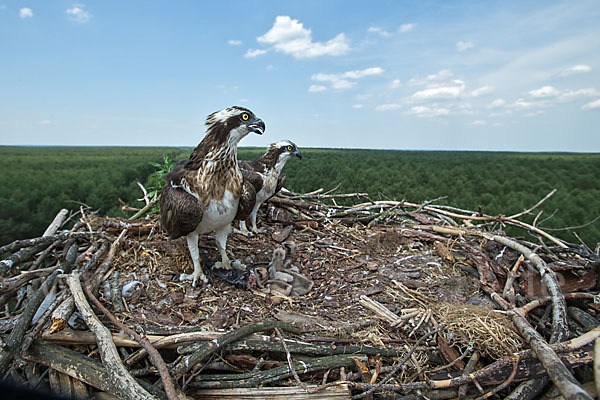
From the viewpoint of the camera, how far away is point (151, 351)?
2.58 m

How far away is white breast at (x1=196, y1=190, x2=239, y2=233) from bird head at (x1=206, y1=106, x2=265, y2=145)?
2.16ft

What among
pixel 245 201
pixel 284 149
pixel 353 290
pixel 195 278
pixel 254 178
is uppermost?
pixel 284 149

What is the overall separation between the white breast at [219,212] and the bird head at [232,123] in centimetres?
66

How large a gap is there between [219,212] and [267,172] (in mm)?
2121

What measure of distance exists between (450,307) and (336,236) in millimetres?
2240

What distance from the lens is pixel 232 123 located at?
373cm

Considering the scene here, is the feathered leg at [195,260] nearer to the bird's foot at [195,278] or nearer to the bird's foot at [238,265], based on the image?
the bird's foot at [195,278]

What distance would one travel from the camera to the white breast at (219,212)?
12.4 ft

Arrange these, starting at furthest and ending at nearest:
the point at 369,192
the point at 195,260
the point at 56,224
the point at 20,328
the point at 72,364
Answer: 1. the point at 369,192
2. the point at 56,224
3. the point at 195,260
4. the point at 20,328
5. the point at 72,364

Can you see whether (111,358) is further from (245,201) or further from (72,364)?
(245,201)

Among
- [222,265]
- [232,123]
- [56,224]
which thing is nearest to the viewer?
[232,123]

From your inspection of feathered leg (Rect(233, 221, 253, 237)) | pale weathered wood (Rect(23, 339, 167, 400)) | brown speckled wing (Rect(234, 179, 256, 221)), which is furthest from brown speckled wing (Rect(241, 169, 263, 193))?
pale weathered wood (Rect(23, 339, 167, 400))

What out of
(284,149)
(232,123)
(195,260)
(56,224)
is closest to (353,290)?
(195,260)

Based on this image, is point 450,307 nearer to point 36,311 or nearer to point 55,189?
point 36,311
